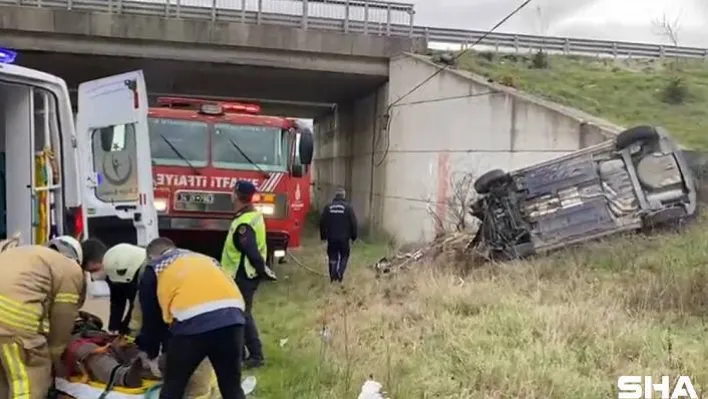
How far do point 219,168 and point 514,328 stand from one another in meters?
5.91

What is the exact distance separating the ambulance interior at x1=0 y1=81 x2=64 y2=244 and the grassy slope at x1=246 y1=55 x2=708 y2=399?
6.74 feet

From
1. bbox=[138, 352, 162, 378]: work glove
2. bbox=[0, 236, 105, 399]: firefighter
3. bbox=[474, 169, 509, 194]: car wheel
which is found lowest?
bbox=[138, 352, 162, 378]: work glove

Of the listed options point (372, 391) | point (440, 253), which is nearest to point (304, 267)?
point (440, 253)

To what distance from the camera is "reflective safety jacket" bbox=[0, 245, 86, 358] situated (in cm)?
425

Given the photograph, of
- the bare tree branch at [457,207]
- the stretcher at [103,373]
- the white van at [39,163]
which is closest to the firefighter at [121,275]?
the stretcher at [103,373]

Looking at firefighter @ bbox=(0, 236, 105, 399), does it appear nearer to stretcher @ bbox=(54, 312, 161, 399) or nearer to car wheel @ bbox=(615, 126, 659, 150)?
stretcher @ bbox=(54, 312, 161, 399)

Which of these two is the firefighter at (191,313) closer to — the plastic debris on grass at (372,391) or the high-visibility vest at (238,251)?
the plastic debris on grass at (372,391)

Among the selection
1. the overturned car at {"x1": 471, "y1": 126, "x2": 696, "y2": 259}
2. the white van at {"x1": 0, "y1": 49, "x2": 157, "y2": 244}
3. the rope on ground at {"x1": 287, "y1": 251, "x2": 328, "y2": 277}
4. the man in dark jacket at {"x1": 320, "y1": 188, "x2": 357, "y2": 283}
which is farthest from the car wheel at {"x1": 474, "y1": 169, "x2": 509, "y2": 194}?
the white van at {"x1": 0, "y1": 49, "x2": 157, "y2": 244}

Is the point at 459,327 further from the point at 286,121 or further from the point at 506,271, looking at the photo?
the point at 286,121

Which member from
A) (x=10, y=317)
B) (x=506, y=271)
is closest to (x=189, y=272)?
(x=10, y=317)

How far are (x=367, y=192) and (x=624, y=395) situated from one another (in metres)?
15.6

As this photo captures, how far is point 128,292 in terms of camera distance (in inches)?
214

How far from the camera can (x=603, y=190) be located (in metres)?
9.60

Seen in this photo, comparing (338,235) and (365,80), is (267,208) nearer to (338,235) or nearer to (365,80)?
(338,235)
